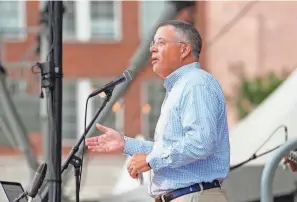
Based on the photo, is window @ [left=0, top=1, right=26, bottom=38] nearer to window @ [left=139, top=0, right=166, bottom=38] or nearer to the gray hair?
window @ [left=139, top=0, right=166, bottom=38]

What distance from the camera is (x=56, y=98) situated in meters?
3.48

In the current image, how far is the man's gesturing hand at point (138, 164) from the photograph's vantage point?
114 inches

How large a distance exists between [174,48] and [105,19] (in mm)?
23146

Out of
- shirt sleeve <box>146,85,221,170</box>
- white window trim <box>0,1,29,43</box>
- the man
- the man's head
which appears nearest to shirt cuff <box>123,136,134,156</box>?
the man

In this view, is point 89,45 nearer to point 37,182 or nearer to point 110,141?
point 37,182

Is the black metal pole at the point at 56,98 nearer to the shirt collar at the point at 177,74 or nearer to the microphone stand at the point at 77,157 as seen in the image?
the microphone stand at the point at 77,157

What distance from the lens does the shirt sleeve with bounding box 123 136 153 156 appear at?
118 inches

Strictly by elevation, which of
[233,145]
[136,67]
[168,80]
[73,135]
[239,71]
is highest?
[168,80]

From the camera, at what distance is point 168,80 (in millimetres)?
3002

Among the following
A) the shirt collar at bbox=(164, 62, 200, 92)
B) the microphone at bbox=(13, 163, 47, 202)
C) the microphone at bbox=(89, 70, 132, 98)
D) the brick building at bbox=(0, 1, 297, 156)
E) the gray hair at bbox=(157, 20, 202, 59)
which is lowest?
the brick building at bbox=(0, 1, 297, 156)

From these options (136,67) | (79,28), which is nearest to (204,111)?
(136,67)

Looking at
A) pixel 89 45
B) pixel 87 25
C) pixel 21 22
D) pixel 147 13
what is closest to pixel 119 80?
pixel 147 13

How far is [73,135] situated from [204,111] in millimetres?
21274

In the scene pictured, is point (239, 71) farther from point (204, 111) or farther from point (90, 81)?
point (204, 111)
